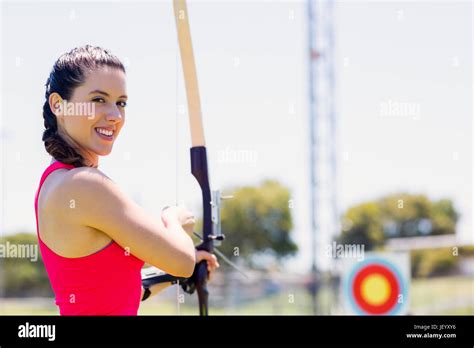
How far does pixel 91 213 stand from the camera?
147cm

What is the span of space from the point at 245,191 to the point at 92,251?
32514 mm

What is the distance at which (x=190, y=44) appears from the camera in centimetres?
213

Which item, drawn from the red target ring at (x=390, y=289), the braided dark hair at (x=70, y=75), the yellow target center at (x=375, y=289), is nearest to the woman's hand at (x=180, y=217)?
the braided dark hair at (x=70, y=75)

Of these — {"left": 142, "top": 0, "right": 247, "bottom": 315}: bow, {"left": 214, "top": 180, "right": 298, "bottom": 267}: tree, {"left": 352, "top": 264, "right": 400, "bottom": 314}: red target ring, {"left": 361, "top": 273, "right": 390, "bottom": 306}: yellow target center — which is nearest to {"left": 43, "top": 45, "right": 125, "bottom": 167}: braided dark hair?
{"left": 142, "top": 0, "right": 247, "bottom": 315}: bow

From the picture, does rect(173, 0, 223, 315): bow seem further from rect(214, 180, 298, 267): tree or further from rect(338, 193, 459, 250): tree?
rect(338, 193, 459, 250): tree

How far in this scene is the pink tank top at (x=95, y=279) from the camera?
4.92 ft

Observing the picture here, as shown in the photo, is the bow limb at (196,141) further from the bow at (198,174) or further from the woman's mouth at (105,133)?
the woman's mouth at (105,133)

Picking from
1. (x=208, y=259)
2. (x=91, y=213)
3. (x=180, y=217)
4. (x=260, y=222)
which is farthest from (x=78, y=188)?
(x=260, y=222)

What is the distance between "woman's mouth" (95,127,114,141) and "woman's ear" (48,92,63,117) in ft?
0.29

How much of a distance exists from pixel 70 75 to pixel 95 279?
0.43 meters
